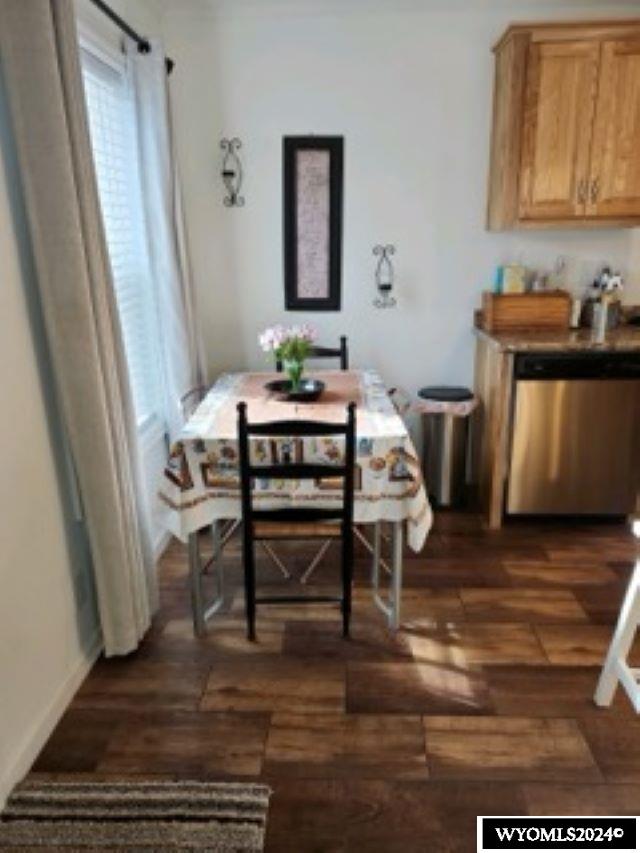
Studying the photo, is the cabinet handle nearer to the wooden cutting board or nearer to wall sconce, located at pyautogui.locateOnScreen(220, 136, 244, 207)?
the wooden cutting board

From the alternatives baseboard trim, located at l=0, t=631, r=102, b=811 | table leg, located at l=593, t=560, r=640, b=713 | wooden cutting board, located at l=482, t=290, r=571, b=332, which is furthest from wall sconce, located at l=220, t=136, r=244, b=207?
table leg, located at l=593, t=560, r=640, b=713

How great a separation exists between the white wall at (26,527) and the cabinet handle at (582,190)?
2.60m

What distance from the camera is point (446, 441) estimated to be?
3404 millimetres

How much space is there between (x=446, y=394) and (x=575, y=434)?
2.38 feet

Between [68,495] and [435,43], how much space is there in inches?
116

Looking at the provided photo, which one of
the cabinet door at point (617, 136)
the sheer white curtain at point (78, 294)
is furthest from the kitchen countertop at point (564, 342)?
the sheer white curtain at point (78, 294)

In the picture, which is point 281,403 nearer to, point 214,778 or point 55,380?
point 55,380

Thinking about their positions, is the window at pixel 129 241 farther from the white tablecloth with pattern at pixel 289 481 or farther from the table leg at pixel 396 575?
the table leg at pixel 396 575

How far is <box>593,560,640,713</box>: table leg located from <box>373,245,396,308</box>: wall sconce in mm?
2116

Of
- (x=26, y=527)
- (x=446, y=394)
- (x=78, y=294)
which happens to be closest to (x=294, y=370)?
(x=78, y=294)

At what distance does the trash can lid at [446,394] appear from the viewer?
3.38 metres

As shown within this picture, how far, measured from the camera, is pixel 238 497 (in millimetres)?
2205

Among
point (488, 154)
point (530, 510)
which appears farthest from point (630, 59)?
point (530, 510)

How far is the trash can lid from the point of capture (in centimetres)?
338
